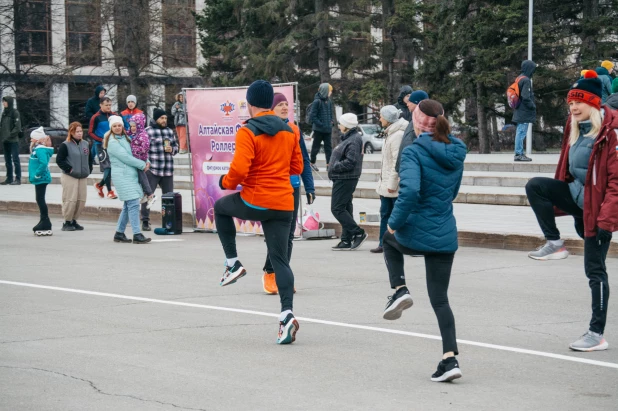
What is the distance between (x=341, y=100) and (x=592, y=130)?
4007 centimetres

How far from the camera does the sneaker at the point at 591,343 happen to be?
6965 mm

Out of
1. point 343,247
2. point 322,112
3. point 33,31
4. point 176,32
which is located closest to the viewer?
point 343,247

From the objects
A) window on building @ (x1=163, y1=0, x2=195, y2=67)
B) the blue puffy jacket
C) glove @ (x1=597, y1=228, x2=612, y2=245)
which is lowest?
glove @ (x1=597, y1=228, x2=612, y2=245)

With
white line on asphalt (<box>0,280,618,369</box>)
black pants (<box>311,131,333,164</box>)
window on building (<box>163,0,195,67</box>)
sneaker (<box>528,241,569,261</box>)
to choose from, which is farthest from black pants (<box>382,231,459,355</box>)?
window on building (<box>163,0,195,67</box>)

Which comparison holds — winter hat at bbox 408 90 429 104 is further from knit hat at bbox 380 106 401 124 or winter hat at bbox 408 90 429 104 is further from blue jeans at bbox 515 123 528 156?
blue jeans at bbox 515 123 528 156

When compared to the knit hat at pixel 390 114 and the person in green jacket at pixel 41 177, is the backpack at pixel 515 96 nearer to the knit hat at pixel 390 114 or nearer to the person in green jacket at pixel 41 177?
the knit hat at pixel 390 114

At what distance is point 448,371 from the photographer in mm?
6047

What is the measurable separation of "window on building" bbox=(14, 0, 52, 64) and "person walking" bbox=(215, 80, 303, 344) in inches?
1897

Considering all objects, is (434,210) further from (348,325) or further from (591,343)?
(348,325)

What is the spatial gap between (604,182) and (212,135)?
9317 mm

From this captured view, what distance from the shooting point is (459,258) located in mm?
12578

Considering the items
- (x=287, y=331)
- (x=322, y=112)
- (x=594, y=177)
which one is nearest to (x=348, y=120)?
(x=287, y=331)

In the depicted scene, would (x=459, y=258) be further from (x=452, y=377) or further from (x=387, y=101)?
(x=387, y=101)

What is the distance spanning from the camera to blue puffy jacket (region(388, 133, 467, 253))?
20.1 feet
